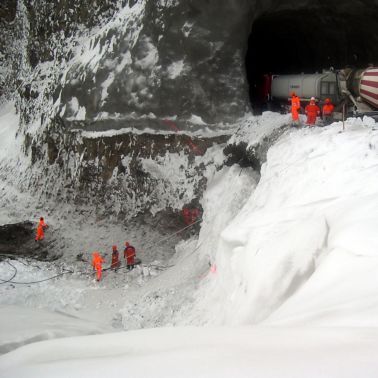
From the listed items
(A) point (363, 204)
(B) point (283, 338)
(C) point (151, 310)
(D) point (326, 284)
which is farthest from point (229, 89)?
(B) point (283, 338)

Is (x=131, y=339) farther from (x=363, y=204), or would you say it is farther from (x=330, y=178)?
(x=330, y=178)

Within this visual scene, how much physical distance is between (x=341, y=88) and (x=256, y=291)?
10075 mm

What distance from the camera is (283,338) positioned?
3.32 meters

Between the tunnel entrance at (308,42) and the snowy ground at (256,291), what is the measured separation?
5.73 m

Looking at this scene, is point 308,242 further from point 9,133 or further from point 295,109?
point 9,133

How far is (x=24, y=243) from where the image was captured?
53.5ft

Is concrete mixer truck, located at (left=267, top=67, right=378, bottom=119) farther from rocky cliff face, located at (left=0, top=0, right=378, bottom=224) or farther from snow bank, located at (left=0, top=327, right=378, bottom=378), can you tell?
snow bank, located at (left=0, top=327, right=378, bottom=378)

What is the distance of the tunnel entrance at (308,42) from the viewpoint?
1623cm

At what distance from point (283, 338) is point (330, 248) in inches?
89.2

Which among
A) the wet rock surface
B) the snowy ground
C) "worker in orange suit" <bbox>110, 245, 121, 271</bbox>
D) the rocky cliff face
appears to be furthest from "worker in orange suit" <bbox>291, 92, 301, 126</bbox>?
the wet rock surface

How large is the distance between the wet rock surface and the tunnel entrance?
993 cm

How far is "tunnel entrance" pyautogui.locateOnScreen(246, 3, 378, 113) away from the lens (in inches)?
639

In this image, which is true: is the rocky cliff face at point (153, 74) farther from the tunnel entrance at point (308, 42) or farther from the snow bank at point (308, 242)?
the snow bank at point (308, 242)

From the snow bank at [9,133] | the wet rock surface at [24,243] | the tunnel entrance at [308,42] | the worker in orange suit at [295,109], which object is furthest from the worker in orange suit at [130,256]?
the snow bank at [9,133]
